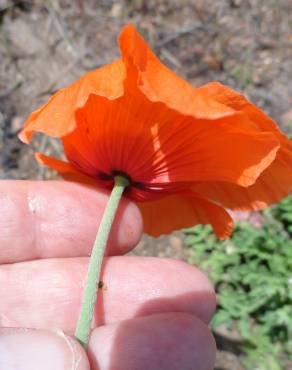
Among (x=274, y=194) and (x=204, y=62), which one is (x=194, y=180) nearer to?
(x=274, y=194)

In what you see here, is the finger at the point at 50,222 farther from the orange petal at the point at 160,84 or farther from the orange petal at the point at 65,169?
the orange petal at the point at 160,84

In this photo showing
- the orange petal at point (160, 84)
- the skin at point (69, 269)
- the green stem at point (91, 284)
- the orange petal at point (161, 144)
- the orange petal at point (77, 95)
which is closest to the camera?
the orange petal at point (160, 84)

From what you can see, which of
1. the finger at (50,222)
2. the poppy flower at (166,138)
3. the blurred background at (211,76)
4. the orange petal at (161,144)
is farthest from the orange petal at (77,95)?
the blurred background at (211,76)

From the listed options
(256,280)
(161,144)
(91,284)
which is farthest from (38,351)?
(256,280)

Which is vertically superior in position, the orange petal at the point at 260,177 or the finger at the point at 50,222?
the orange petal at the point at 260,177

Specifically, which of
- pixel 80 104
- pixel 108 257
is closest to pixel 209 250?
pixel 108 257

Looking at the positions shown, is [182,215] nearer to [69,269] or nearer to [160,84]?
[69,269]

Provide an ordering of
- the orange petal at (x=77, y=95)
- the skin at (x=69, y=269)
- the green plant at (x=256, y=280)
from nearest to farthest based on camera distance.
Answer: the orange petal at (x=77, y=95) → the skin at (x=69, y=269) → the green plant at (x=256, y=280)

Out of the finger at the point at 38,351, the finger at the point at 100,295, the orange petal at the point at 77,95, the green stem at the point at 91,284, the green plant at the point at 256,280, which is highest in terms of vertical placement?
the orange petal at the point at 77,95
